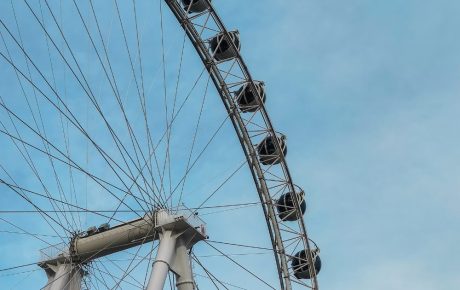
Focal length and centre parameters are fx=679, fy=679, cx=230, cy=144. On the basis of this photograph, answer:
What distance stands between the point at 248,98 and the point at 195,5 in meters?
3.03

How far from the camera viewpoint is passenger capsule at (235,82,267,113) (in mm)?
19500

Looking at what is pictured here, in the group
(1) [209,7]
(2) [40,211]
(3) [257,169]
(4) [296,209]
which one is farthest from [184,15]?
(2) [40,211]

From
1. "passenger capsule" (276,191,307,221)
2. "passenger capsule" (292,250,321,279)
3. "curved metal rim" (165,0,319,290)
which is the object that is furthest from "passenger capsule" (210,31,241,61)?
"passenger capsule" (292,250,321,279)

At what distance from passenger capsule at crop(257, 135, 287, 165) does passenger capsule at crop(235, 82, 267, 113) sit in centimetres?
104

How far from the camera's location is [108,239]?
49.8ft

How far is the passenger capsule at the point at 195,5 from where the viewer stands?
18719 mm

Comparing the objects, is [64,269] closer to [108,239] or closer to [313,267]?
[108,239]

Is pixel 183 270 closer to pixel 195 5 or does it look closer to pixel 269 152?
pixel 269 152

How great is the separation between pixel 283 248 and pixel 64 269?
666 cm

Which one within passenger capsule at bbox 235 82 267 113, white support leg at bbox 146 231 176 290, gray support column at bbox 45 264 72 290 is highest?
passenger capsule at bbox 235 82 267 113

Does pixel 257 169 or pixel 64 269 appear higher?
pixel 257 169

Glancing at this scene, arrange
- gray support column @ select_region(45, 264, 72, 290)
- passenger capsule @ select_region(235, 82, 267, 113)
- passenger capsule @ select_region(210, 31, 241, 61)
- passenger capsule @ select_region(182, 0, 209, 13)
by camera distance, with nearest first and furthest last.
Result: 1. gray support column @ select_region(45, 264, 72, 290)
2. passenger capsule @ select_region(182, 0, 209, 13)
3. passenger capsule @ select_region(210, 31, 241, 61)
4. passenger capsule @ select_region(235, 82, 267, 113)

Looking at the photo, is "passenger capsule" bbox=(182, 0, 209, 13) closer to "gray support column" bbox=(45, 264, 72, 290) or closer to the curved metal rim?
the curved metal rim

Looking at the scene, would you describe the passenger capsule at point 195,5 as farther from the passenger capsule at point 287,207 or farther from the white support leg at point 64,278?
the white support leg at point 64,278
